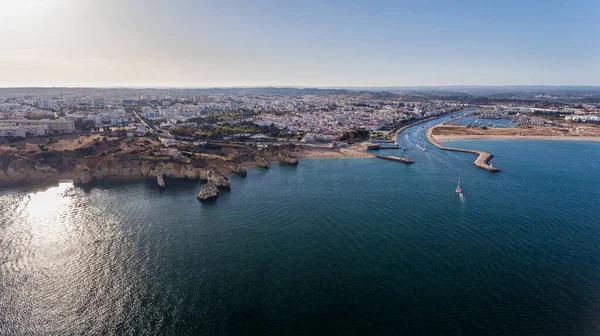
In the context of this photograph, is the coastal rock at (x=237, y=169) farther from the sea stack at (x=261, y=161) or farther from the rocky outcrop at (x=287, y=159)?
the rocky outcrop at (x=287, y=159)

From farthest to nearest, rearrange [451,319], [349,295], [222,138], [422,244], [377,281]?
1. [222,138]
2. [422,244]
3. [377,281]
4. [349,295]
5. [451,319]

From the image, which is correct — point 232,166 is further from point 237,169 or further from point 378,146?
point 378,146

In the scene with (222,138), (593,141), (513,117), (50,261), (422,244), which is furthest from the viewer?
(513,117)

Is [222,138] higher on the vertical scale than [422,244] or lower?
higher

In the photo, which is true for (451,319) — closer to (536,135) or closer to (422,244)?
(422,244)

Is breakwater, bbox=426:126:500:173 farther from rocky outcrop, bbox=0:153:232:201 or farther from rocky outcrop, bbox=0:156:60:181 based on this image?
rocky outcrop, bbox=0:156:60:181

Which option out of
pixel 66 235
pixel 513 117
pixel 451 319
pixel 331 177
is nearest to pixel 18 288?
pixel 66 235
